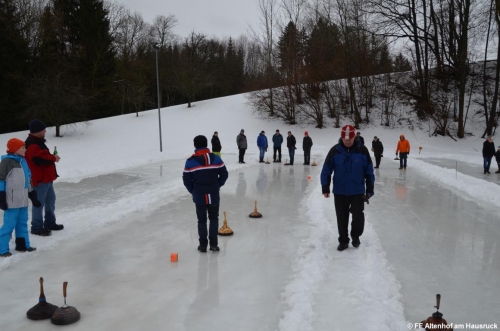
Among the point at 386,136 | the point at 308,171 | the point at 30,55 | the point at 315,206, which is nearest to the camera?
the point at 315,206

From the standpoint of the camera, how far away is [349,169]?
5.79 m

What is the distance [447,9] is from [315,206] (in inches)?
1221

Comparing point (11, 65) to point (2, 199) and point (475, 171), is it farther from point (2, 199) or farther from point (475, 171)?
point (475, 171)

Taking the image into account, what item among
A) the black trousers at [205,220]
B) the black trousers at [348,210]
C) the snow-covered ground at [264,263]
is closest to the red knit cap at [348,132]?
the black trousers at [348,210]

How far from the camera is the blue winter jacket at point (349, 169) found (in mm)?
5781

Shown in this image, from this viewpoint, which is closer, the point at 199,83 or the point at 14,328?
the point at 14,328

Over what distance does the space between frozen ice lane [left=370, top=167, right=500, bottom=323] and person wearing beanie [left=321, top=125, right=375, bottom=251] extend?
2.60ft

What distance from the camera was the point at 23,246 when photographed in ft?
19.1

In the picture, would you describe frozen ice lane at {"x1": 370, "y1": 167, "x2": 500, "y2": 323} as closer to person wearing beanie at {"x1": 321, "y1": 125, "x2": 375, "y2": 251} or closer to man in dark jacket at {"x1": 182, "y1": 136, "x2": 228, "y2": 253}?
person wearing beanie at {"x1": 321, "y1": 125, "x2": 375, "y2": 251}

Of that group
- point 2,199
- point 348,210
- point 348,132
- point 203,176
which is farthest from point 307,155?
point 2,199

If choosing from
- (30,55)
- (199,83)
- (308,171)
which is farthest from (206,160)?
(199,83)

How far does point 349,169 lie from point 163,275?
10.1 feet

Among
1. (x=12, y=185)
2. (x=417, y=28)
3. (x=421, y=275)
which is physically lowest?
(x=421, y=275)

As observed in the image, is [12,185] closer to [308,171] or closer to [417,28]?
[308,171]
